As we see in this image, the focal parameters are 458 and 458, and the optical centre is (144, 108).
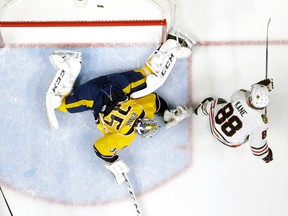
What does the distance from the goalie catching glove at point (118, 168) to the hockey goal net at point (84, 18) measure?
79 centimetres

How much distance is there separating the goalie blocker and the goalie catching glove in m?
0.46

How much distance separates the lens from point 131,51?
3.01m

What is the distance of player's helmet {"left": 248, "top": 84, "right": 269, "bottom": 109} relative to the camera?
98.0 inches

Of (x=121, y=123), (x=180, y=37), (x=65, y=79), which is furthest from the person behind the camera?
(x=180, y=37)

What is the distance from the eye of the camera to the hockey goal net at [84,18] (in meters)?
2.94

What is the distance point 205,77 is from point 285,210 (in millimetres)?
1083

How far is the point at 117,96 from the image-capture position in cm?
276

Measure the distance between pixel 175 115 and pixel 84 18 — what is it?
2.83 feet

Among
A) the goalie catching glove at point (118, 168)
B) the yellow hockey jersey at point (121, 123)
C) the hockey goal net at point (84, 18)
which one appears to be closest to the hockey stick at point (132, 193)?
the goalie catching glove at point (118, 168)

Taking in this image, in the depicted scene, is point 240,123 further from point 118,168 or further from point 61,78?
Result: point 61,78

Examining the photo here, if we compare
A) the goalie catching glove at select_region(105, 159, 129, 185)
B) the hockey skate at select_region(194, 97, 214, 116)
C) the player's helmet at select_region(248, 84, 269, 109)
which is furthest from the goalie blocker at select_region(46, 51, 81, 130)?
the player's helmet at select_region(248, 84, 269, 109)

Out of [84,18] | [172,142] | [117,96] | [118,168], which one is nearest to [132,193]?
[118,168]

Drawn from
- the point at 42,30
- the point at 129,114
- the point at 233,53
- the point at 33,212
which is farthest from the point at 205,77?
the point at 33,212

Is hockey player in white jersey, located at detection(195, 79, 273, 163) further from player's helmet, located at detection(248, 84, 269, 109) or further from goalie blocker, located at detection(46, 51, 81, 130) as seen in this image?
goalie blocker, located at detection(46, 51, 81, 130)
